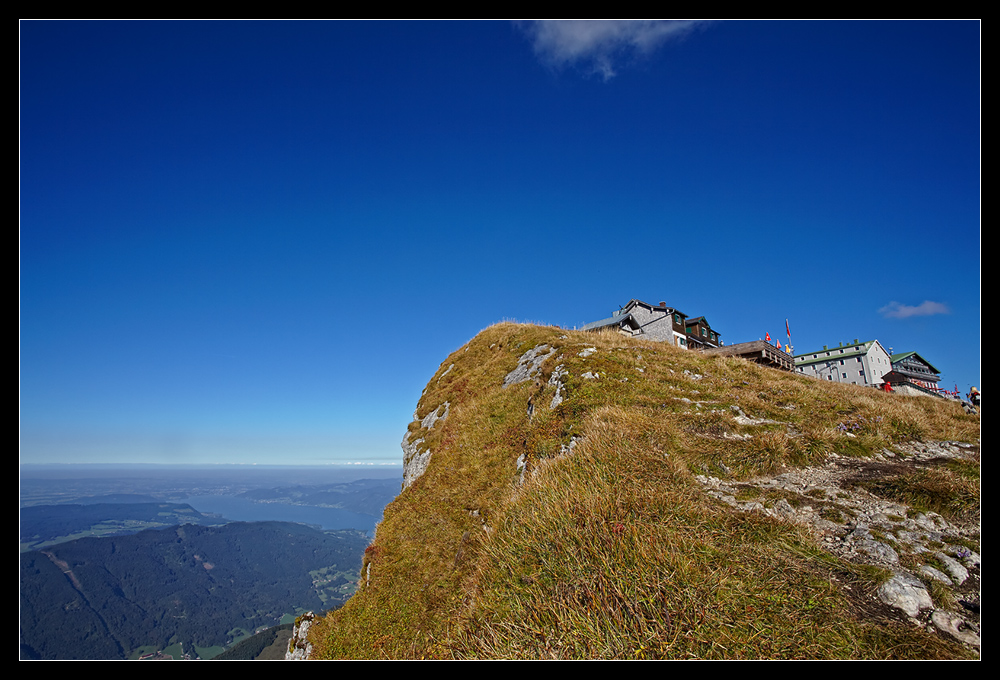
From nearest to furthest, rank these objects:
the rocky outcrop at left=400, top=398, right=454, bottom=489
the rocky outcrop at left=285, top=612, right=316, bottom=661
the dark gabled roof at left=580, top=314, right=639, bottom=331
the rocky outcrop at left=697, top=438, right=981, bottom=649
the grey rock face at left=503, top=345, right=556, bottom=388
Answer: the rocky outcrop at left=697, top=438, right=981, bottom=649 → the rocky outcrop at left=285, top=612, right=316, bottom=661 → the rocky outcrop at left=400, top=398, right=454, bottom=489 → the grey rock face at left=503, top=345, right=556, bottom=388 → the dark gabled roof at left=580, top=314, right=639, bottom=331

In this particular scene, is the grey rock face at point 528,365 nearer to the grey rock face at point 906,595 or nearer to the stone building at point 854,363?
the grey rock face at point 906,595

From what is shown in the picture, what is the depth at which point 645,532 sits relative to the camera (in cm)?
629

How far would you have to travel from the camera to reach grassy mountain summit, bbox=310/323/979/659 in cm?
500

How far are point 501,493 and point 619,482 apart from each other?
4382mm

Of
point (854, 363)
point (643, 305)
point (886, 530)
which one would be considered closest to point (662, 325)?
point (643, 305)

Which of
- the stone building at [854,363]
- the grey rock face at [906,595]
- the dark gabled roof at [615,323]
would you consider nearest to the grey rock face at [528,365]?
the grey rock face at [906,595]

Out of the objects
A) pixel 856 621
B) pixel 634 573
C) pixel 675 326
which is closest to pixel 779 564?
pixel 856 621

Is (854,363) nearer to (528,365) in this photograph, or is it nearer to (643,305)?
(643,305)

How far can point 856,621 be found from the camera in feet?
16.1

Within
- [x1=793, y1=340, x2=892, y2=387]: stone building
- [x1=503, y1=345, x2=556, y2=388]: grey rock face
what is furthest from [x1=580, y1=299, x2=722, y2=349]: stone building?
[x1=503, y1=345, x2=556, y2=388]: grey rock face

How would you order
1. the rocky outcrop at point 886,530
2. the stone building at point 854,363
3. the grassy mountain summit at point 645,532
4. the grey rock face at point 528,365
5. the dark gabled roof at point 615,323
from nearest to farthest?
the grassy mountain summit at point 645,532 → the rocky outcrop at point 886,530 → the grey rock face at point 528,365 → the dark gabled roof at point 615,323 → the stone building at point 854,363

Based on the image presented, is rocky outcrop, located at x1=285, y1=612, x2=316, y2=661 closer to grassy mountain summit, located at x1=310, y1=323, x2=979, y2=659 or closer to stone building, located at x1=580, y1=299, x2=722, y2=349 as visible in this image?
grassy mountain summit, located at x1=310, y1=323, x2=979, y2=659

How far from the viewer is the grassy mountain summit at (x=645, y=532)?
5.00m
